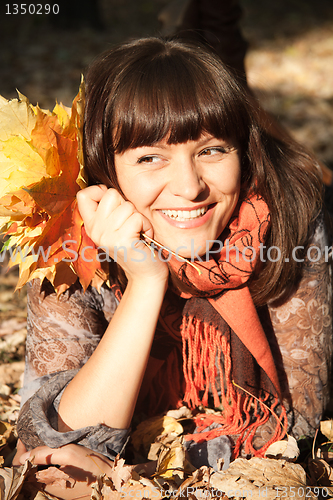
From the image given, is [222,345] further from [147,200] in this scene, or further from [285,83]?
[285,83]

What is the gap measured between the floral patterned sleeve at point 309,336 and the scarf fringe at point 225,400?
0.14 m

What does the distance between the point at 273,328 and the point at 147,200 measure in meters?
0.89

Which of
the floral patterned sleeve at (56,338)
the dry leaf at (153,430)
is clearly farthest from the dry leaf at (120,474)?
the dry leaf at (153,430)

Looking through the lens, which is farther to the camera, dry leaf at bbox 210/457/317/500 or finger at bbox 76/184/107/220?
finger at bbox 76/184/107/220

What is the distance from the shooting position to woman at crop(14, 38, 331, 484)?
1.61m

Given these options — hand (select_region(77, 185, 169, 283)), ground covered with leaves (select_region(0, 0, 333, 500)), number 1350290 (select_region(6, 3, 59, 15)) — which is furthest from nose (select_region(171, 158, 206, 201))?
number 1350290 (select_region(6, 3, 59, 15))

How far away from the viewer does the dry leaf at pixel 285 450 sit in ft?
5.93

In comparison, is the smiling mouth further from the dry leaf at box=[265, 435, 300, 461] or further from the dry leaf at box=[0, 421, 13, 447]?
the dry leaf at box=[0, 421, 13, 447]

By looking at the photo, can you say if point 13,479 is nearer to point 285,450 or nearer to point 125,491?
point 125,491

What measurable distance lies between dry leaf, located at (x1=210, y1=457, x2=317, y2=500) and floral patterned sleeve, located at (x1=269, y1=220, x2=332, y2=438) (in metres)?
0.39

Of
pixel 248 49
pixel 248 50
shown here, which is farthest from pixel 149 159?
pixel 248 50

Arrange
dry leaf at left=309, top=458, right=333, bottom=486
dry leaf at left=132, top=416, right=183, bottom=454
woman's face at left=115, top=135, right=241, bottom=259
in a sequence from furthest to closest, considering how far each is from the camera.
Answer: dry leaf at left=132, top=416, right=183, bottom=454, dry leaf at left=309, top=458, right=333, bottom=486, woman's face at left=115, top=135, right=241, bottom=259

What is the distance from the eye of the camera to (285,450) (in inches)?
71.9

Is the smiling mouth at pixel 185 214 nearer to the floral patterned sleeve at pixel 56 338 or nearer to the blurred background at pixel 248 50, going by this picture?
the floral patterned sleeve at pixel 56 338
